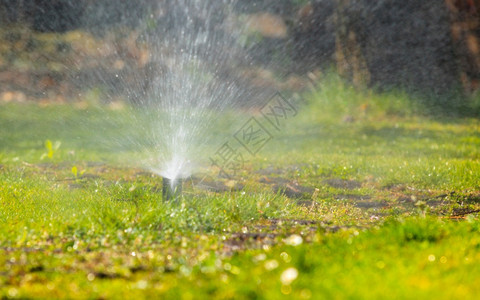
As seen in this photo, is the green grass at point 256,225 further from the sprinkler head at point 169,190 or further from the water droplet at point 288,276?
the sprinkler head at point 169,190

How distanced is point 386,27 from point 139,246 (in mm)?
13020

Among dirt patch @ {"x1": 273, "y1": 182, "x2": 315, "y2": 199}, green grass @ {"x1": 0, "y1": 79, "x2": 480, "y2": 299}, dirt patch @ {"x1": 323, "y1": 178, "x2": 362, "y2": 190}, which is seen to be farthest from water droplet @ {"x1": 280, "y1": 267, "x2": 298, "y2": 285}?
dirt patch @ {"x1": 323, "y1": 178, "x2": 362, "y2": 190}

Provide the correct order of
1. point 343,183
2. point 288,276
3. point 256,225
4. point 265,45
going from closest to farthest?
1. point 288,276
2. point 256,225
3. point 343,183
4. point 265,45

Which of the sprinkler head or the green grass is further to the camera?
the sprinkler head

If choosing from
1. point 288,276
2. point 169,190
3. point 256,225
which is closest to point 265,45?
point 169,190

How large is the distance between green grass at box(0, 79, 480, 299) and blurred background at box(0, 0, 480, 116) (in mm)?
4013

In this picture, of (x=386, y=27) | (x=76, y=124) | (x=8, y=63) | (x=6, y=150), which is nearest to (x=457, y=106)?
(x=386, y=27)

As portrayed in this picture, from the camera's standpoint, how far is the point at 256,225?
532 centimetres

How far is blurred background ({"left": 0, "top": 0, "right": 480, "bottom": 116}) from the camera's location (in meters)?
14.8

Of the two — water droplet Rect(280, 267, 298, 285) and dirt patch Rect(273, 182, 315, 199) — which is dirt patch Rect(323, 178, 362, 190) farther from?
water droplet Rect(280, 267, 298, 285)

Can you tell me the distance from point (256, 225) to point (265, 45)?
38.5ft

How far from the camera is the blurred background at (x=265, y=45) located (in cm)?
1479

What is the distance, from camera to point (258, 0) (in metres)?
16.5

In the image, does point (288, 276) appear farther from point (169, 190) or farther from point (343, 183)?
point (343, 183)
